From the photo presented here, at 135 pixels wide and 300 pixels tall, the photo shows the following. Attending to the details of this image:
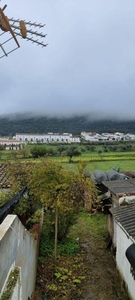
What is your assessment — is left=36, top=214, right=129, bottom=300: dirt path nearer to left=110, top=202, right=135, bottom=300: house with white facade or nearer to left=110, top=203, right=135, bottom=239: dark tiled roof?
left=110, top=202, right=135, bottom=300: house with white facade

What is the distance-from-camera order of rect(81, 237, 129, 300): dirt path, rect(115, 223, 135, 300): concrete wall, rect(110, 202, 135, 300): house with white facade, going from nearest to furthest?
rect(110, 202, 135, 300): house with white facade < rect(115, 223, 135, 300): concrete wall < rect(81, 237, 129, 300): dirt path

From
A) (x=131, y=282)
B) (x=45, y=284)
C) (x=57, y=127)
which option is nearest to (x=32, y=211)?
(x=45, y=284)

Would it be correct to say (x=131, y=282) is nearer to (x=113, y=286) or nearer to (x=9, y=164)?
(x=113, y=286)

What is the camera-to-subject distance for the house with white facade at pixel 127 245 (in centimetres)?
610

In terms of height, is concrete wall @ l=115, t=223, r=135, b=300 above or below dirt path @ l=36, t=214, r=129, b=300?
above

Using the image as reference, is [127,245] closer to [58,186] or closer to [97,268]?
[97,268]

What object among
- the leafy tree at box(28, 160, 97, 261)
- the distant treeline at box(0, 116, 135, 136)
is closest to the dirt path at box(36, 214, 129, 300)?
the leafy tree at box(28, 160, 97, 261)

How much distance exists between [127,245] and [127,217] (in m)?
0.80

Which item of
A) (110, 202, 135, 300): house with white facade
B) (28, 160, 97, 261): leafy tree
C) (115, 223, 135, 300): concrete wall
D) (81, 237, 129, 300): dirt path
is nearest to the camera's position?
(110, 202, 135, 300): house with white facade

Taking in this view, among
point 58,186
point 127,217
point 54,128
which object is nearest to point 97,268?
point 127,217

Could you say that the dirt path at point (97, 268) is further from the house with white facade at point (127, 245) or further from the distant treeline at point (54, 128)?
the distant treeline at point (54, 128)

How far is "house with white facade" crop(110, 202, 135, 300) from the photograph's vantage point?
20.0 feet

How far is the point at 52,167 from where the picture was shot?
838 centimetres

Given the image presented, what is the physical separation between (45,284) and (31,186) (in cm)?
319
